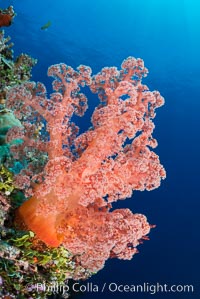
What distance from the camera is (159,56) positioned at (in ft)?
129

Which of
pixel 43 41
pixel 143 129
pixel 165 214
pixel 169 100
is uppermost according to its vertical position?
pixel 43 41

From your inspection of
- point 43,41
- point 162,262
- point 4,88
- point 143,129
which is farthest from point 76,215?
point 43,41

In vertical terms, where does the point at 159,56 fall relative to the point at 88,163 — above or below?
above

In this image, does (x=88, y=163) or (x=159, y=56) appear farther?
(x=159, y=56)

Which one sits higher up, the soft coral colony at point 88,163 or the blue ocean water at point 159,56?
the blue ocean water at point 159,56

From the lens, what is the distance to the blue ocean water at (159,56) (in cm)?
2589

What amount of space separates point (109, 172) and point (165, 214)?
24055mm

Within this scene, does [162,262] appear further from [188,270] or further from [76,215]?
[76,215]

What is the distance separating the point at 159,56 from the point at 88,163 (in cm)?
3850

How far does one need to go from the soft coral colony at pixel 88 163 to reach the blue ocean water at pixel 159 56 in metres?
19.0

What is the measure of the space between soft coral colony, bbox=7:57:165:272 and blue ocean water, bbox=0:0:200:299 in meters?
19.0

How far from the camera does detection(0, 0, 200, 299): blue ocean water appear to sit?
25.9 m

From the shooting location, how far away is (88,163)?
128 inches

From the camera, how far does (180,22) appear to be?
40750 millimetres
